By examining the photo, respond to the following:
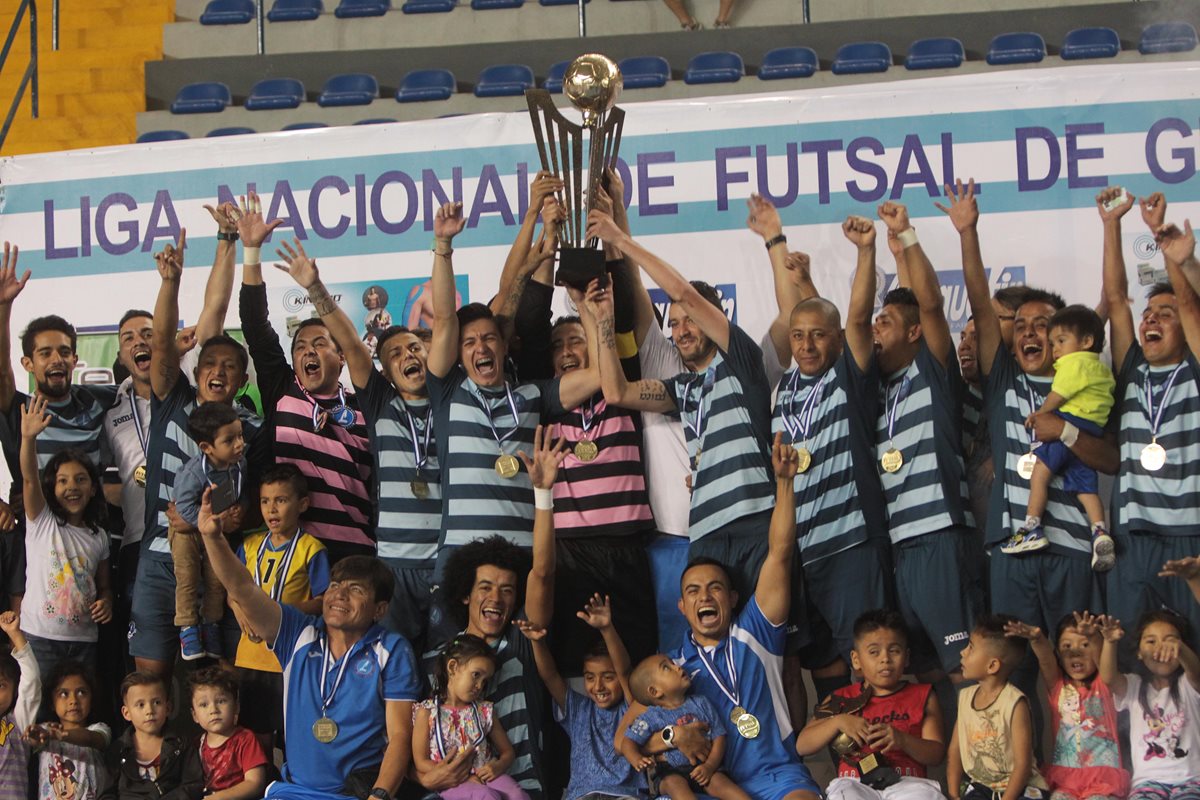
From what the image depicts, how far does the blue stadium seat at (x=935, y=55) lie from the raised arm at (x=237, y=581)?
222 inches

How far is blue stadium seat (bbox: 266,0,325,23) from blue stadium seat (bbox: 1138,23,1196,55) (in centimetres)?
537

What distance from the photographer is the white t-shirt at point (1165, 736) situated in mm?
4895

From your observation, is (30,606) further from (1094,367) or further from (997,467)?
(1094,367)

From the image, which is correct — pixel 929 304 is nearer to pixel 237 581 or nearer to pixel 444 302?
pixel 444 302

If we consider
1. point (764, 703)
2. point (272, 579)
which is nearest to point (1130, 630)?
point (764, 703)

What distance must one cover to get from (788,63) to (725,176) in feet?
9.73

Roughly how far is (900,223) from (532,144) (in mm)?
1910

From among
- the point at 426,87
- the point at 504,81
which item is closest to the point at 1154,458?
the point at 504,81

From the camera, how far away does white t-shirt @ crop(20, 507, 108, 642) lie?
5676 millimetres

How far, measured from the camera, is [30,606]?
18.7 ft

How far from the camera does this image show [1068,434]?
5.22 metres

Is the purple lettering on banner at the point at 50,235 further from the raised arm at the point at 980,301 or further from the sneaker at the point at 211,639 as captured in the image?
the raised arm at the point at 980,301

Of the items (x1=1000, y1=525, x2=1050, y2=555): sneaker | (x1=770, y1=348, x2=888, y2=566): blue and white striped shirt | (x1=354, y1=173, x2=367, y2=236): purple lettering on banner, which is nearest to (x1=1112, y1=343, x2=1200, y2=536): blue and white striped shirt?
(x1=1000, y1=525, x2=1050, y2=555): sneaker

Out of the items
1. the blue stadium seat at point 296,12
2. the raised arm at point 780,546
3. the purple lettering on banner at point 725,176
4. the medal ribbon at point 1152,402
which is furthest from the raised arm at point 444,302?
the blue stadium seat at point 296,12
